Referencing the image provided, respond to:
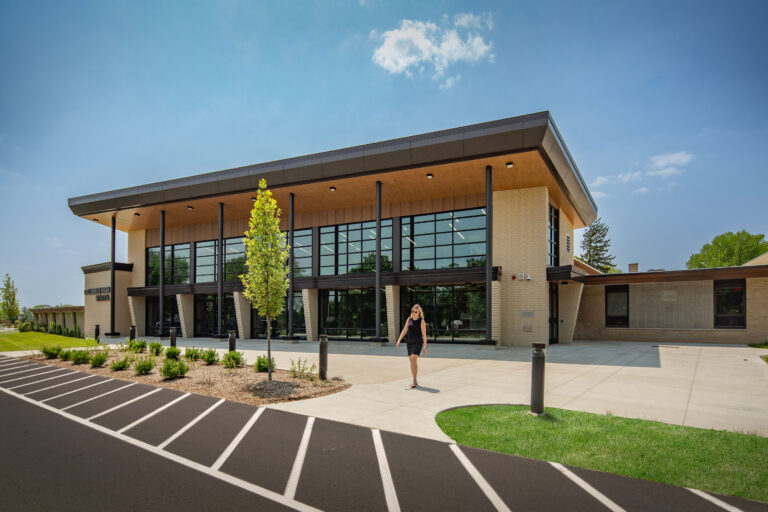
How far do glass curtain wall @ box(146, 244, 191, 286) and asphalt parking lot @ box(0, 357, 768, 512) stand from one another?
994 inches

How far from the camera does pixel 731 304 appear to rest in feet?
72.5

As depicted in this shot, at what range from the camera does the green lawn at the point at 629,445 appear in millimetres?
4375

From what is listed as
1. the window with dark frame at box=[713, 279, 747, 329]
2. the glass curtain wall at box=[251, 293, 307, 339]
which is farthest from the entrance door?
the glass curtain wall at box=[251, 293, 307, 339]

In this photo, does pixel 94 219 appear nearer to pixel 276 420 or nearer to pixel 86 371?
pixel 86 371

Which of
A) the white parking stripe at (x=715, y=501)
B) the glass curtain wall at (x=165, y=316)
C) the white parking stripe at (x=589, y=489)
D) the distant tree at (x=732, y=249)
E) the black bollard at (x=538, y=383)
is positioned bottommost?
the glass curtain wall at (x=165, y=316)

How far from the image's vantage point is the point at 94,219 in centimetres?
3036

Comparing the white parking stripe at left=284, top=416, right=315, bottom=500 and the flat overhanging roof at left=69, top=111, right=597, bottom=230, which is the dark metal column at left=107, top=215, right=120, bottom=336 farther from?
the white parking stripe at left=284, top=416, right=315, bottom=500

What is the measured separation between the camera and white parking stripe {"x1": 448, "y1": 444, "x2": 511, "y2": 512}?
3895mm

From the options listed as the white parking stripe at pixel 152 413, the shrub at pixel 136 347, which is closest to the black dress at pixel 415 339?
the white parking stripe at pixel 152 413

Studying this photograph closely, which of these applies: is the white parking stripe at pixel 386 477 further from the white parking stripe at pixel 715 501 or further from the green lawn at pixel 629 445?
the white parking stripe at pixel 715 501

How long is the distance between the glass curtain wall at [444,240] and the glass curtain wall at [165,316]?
1773 cm

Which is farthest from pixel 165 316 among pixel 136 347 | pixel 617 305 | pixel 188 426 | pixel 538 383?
pixel 538 383

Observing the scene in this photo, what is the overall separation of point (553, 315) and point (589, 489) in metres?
20.2

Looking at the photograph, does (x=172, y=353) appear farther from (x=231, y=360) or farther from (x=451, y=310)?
(x=451, y=310)
